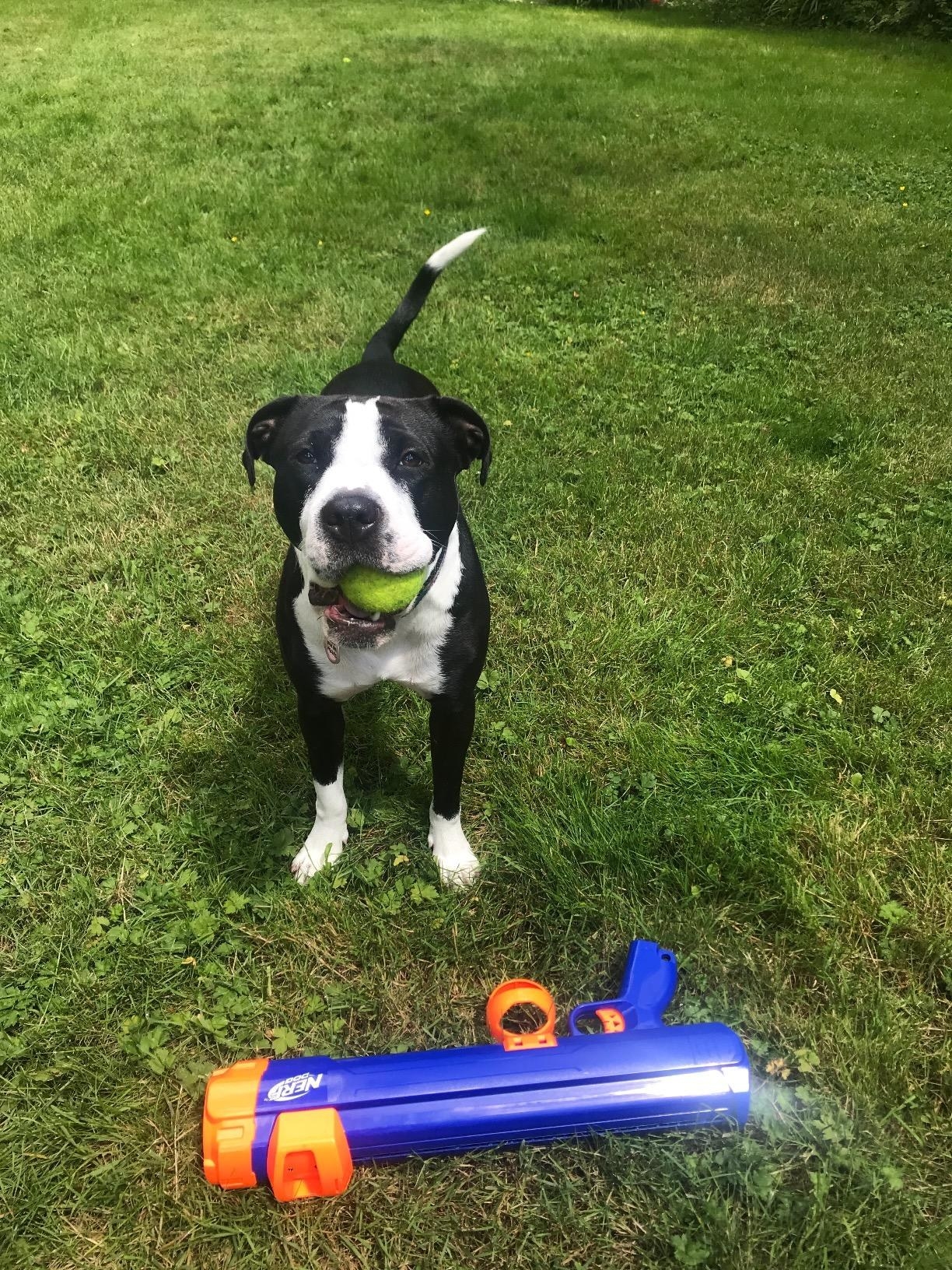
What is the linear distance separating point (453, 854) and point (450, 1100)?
77 cm

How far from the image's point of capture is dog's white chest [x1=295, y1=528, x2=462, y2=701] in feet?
6.55

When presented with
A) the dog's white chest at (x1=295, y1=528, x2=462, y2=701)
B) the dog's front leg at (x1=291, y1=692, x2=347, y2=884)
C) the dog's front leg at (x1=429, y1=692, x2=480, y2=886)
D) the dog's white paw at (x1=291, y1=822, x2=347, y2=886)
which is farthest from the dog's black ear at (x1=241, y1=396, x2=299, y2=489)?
the dog's white paw at (x1=291, y1=822, x2=347, y2=886)

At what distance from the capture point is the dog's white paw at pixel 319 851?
2.39 meters

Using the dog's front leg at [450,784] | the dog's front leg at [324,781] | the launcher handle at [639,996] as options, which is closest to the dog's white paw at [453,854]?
the dog's front leg at [450,784]

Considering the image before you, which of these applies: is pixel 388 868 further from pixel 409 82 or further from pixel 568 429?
pixel 409 82

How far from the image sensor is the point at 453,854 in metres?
2.39

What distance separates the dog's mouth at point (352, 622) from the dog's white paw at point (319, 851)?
2.78ft

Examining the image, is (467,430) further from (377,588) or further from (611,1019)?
(611,1019)

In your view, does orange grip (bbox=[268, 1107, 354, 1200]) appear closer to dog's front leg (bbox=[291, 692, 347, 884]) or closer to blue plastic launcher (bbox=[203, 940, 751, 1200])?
blue plastic launcher (bbox=[203, 940, 751, 1200])

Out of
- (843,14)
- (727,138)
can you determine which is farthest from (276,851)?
(843,14)

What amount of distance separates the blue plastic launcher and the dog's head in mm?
913

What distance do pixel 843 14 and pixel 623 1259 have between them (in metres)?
19.9

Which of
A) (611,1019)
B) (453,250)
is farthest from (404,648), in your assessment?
(453,250)

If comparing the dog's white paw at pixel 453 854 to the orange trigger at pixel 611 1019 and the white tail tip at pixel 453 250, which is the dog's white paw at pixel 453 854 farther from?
the white tail tip at pixel 453 250
